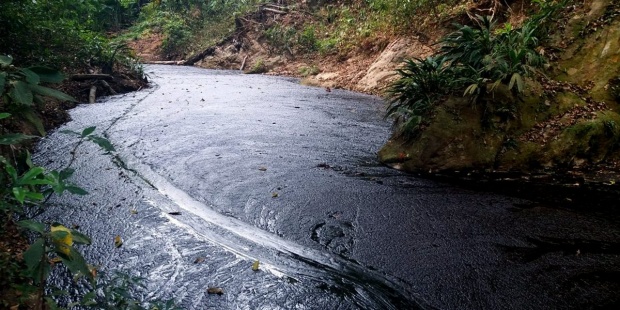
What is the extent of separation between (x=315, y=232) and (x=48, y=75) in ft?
9.16

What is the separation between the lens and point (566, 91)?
5.96 meters

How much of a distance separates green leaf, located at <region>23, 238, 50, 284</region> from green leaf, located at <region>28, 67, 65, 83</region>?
690 mm

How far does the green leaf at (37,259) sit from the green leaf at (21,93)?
58 centimetres

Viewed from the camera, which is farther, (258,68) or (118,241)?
(258,68)

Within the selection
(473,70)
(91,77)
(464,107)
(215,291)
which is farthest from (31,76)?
(91,77)

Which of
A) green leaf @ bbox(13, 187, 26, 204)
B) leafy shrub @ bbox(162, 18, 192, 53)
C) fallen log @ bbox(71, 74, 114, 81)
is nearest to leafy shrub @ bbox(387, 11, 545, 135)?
green leaf @ bbox(13, 187, 26, 204)

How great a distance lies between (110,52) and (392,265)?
40.0ft

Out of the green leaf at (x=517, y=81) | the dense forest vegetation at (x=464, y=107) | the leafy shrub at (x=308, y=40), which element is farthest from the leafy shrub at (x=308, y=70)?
the green leaf at (x=517, y=81)

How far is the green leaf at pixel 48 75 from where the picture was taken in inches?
70.1

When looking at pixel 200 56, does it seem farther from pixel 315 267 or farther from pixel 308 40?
pixel 315 267

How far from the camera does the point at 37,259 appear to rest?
4.93 ft

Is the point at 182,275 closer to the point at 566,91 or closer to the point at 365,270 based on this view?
the point at 365,270

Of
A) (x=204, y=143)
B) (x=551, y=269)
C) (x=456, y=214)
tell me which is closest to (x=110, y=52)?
(x=204, y=143)

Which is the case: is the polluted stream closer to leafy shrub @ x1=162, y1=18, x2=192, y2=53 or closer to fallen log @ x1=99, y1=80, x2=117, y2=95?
fallen log @ x1=99, y1=80, x2=117, y2=95
